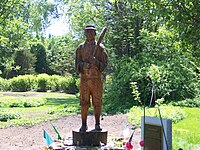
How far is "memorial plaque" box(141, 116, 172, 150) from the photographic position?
4.56 m

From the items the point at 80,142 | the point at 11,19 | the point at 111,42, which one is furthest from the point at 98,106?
the point at 111,42

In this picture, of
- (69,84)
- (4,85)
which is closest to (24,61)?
(4,85)

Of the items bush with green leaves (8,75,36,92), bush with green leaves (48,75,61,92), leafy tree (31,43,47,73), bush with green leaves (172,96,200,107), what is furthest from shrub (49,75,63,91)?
bush with green leaves (172,96,200,107)

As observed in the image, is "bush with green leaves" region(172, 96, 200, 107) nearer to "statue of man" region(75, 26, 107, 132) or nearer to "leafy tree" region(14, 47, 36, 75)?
"statue of man" region(75, 26, 107, 132)

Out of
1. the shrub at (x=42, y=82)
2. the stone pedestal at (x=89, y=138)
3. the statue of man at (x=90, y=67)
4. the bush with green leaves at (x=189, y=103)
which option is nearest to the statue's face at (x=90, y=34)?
the statue of man at (x=90, y=67)

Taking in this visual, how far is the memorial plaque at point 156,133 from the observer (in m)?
4.56

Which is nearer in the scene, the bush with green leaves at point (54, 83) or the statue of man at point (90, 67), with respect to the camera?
the statue of man at point (90, 67)

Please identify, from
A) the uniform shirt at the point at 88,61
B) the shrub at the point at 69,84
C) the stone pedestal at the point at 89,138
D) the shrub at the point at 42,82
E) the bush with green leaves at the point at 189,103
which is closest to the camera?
the stone pedestal at the point at 89,138

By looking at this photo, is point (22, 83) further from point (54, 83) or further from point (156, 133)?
point (156, 133)

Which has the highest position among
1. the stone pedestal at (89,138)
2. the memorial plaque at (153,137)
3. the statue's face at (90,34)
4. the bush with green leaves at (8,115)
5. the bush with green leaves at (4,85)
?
the statue's face at (90,34)

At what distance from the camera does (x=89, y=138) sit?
6.90 m

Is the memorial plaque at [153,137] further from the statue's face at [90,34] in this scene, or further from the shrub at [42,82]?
the shrub at [42,82]

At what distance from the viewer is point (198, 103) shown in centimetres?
1430

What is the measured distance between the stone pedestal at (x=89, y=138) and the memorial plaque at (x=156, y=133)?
2075 millimetres
